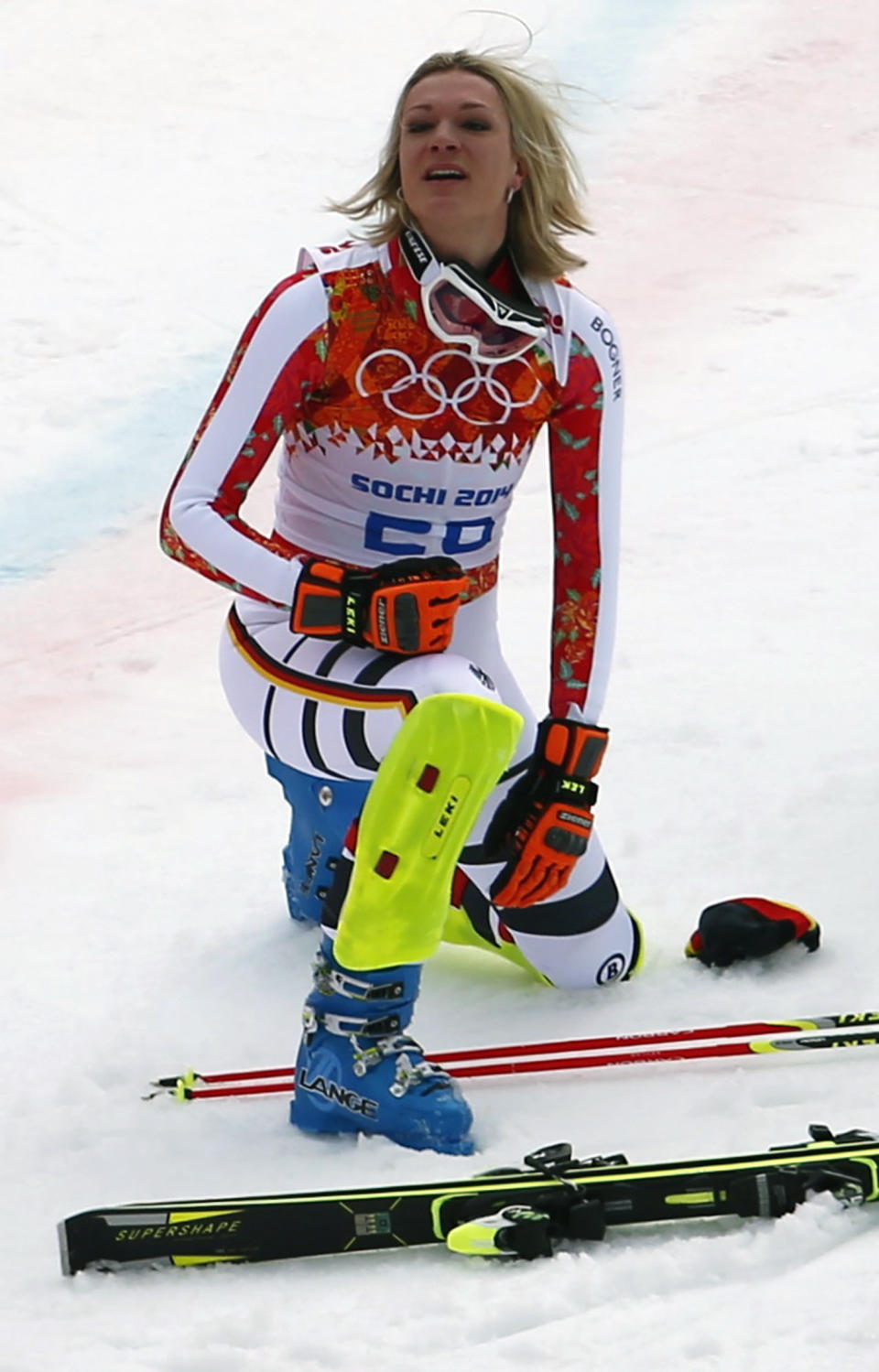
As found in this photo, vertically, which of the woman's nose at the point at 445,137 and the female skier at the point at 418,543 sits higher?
the woman's nose at the point at 445,137

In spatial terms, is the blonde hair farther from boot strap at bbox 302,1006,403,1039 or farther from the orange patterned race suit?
boot strap at bbox 302,1006,403,1039

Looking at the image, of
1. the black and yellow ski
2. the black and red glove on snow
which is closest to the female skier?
the black and red glove on snow

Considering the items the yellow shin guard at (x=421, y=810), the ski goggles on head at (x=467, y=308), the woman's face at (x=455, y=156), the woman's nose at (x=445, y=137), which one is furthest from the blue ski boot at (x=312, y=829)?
the woman's nose at (x=445, y=137)

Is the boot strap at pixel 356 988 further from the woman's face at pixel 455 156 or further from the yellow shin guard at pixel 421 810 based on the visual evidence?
the woman's face at pixel 455 156

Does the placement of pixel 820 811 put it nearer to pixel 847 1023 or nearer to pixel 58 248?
pixel 847 1023

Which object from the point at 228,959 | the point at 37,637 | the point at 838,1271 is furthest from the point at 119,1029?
the point at 37,637

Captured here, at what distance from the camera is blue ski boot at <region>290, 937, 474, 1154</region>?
3.17m

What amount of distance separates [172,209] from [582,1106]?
22.2 ft

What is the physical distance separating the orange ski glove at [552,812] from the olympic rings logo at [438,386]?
23.4 inches

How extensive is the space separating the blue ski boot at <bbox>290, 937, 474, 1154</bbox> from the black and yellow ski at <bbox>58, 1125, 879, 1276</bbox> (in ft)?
0.92

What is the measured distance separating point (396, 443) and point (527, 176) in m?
0.54

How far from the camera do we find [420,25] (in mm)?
10930

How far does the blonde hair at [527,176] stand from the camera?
3510mm

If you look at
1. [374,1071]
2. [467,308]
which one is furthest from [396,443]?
[374,1071]
